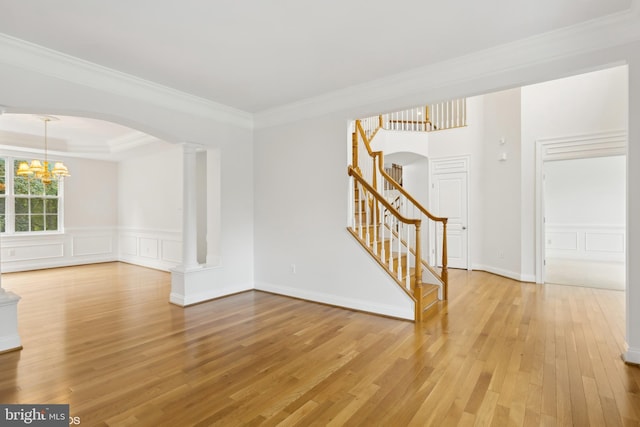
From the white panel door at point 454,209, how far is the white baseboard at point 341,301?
138 inches

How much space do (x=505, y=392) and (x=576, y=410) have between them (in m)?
0.40

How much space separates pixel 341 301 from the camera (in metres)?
4.38

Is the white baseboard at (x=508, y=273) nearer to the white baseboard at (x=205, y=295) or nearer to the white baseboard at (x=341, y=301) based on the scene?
the white baseboard at (x=341, y=301)

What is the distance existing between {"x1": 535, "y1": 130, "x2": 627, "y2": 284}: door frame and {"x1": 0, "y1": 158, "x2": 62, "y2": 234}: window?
10.4 m

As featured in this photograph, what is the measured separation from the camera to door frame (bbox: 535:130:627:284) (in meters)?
5.02

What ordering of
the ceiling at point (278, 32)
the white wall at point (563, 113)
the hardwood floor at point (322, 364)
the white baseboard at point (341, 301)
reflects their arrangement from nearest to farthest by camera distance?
the hardwood floor at point (322, 364) < the ceiling at point (278, 32) < the white baseboard at point (341, 301) < the white wall at point (563, 113)

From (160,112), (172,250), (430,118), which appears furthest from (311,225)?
(430,118)

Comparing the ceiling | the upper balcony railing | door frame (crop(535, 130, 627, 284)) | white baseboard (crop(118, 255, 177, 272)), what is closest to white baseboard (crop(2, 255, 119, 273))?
white baseboard (crop(118, 255, 177, 272))

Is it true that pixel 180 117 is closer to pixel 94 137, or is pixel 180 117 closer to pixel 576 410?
pixel 94 137

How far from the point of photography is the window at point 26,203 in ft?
23.3

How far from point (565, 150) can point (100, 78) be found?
683cm

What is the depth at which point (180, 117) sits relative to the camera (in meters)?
4.36

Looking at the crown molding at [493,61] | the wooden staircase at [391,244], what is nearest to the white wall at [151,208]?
the crown molding at [493,61]

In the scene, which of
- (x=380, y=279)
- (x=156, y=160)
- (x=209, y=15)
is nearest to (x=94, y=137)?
(x=156, y=160)
